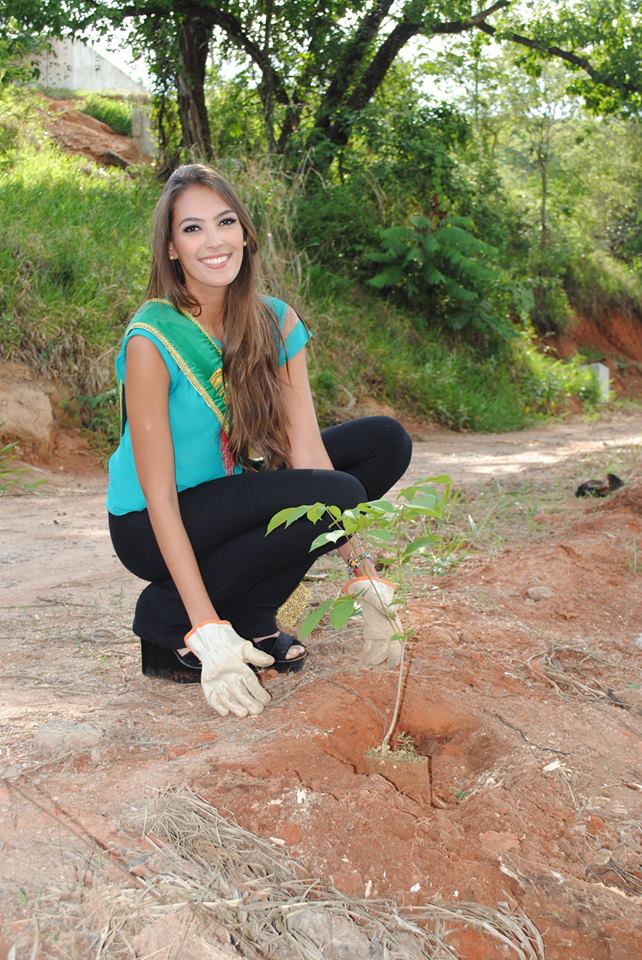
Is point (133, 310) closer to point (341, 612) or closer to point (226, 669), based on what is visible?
point (226, 669)

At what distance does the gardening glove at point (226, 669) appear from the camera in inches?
86.9

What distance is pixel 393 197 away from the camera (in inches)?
424

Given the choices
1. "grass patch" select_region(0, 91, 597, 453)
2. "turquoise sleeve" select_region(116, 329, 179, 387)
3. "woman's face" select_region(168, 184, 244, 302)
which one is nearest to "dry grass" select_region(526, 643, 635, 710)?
"turquoise sleeve" select_region(116, 329, 179, 387)

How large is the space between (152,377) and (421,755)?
1121 millimetres

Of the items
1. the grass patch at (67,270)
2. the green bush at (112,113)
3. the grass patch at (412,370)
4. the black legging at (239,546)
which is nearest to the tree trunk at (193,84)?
the grass patch at (67,270)

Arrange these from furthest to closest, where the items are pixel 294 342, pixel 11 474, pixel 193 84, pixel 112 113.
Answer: pixel 112 113 < pixel 193 84 < pixel 11 474 < pixel 294 342

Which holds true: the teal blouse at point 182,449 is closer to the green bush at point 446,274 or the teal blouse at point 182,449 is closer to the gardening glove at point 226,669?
the gardening glove at point 226,669

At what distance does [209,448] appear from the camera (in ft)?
8.43

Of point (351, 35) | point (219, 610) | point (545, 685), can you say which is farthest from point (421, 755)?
point (351, 35)

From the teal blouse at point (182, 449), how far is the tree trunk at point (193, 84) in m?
8.60

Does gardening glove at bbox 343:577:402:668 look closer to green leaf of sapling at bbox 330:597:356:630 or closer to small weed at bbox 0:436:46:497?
green leaf of sapling at bbox 330:597:356:630

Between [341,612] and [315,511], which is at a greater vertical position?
[315,511]

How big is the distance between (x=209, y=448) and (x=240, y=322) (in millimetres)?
351

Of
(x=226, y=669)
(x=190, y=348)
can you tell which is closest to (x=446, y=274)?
(x=190, y=348)
